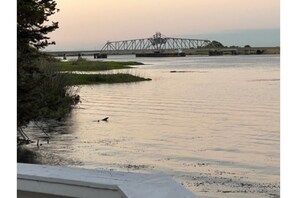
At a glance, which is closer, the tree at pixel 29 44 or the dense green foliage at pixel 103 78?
the tree at pixel 29 44

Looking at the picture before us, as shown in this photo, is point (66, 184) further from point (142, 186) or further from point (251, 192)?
point (251, 192)

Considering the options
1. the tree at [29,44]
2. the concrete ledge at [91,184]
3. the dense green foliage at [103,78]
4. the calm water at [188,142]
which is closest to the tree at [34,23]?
the tree at [29,44]

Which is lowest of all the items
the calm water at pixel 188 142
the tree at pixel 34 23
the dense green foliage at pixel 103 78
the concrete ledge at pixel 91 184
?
Result: the calm water at pixel 188 142

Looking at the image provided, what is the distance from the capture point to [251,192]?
34.5 feet

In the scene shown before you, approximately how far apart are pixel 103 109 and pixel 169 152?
42.8 ft

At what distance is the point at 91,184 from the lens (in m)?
1.60

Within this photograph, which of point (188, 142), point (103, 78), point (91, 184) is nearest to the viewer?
point (91, 184)

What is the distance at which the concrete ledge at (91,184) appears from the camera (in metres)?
1.46

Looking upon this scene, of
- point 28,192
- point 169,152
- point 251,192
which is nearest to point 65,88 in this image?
point 169,152

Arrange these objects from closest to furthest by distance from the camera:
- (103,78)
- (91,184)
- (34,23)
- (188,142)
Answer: (91,184)
(34,23)
(188,142)
(103,78)

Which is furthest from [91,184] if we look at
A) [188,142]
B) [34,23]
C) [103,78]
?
[103,78]

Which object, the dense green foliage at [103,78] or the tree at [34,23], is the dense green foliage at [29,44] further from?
the dense green foliage at [103,78]

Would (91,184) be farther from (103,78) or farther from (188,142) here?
(103,78)

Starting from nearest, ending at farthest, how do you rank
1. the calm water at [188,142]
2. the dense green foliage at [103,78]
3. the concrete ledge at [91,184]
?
the concrete ledge at [91,184], the calm water at [188,142], the dense green foliage at [103,78]
